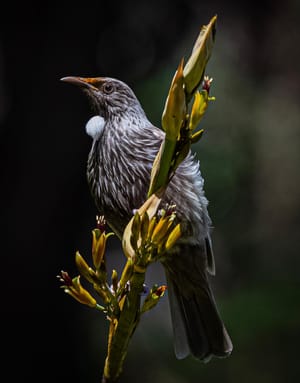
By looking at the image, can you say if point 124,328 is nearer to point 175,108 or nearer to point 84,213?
point 175,108

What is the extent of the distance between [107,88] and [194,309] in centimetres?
93

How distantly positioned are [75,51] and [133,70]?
28.8 inches

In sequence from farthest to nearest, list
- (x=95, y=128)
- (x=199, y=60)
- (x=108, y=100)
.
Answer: (x=108, y=100) → (x=95, y=128) → (x=199, y=60)

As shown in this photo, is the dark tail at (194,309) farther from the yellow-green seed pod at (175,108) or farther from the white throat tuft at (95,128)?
the yellow-green seed pod at (175,108)

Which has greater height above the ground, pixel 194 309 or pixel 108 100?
pixel 108 100

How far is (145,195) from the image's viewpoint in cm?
260

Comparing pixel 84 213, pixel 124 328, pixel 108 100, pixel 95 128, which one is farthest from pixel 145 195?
pixel 84 213

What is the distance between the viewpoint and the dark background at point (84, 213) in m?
4.71

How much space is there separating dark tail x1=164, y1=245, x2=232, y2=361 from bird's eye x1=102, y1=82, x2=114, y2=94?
671 mm

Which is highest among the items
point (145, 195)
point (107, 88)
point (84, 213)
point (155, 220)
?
point (107, 88)

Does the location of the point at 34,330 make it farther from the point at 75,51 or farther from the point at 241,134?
the point at 241,134

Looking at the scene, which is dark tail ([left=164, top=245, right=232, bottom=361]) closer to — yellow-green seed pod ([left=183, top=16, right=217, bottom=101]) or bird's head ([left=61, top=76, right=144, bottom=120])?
bird's head ([left=61, top=76, right=144, bottom=120])

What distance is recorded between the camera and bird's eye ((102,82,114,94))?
293 centimetres

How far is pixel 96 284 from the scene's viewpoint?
115 cm
